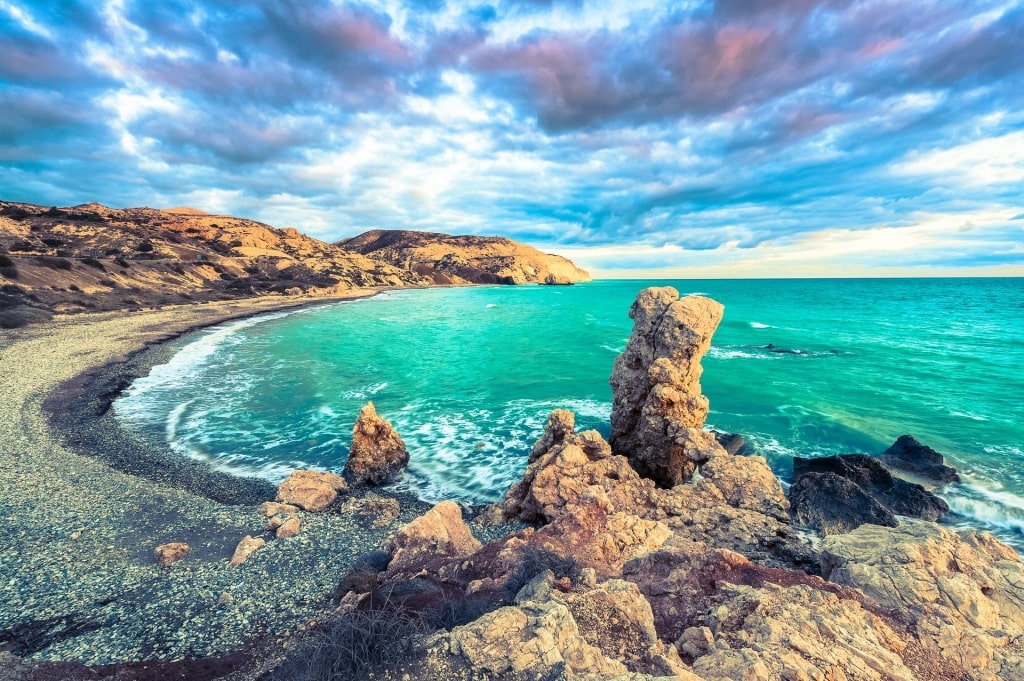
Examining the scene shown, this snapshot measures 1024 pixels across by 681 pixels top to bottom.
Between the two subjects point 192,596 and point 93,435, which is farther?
point 93,435

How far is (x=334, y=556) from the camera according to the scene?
353 inches

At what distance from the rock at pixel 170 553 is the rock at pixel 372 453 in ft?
16.2

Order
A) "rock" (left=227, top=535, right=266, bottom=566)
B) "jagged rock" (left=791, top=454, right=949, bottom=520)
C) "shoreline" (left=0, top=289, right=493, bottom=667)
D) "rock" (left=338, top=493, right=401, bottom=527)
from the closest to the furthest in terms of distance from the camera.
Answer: "shoreline" (left=0, top=289, right=493, bottom=667) < "rock" (left=227, top=535, right=266, bottom=566) < "rock" (left=338, top=493, right=401, bottom=527) < "jagged rock" (left=791, top=454, right=949, bottom=520)

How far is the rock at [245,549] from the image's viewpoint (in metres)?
8.71

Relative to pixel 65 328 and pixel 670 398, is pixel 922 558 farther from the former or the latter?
pixel 65 328

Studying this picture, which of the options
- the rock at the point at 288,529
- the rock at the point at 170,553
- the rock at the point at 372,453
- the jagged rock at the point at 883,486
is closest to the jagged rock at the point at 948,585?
the jagged rock at the point at 883,486

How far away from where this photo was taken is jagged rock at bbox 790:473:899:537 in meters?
10.9

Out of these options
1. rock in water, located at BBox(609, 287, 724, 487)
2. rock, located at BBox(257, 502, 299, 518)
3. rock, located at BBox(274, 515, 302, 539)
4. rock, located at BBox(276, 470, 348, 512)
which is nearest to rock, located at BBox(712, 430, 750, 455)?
rock in water, located at BBox(609, 287, 724, 487)

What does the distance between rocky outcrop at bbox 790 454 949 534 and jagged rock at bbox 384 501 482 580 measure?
879cm

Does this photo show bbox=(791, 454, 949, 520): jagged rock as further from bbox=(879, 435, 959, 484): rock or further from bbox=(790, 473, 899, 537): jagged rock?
bbox=(879, 435, 959, 484): rock

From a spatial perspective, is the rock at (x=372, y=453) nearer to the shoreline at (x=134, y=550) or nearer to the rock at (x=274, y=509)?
the shoreline at (x=134, y=550)

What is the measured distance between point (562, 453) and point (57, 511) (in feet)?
42.7

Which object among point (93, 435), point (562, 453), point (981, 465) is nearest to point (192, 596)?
point (562, 453)

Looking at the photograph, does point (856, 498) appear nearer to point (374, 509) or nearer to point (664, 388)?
point (664, 388)
